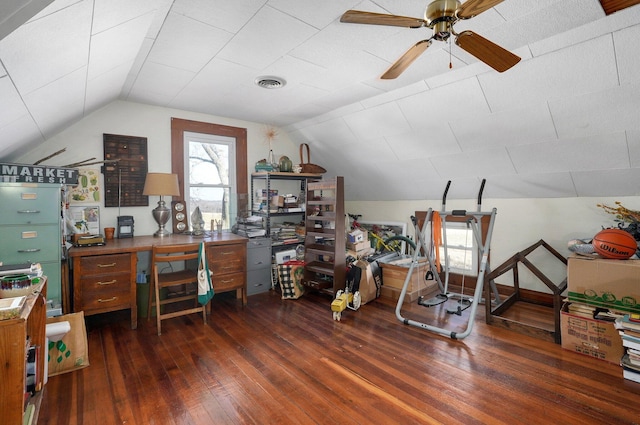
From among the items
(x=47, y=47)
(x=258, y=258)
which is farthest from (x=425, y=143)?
(x=47, y=47)

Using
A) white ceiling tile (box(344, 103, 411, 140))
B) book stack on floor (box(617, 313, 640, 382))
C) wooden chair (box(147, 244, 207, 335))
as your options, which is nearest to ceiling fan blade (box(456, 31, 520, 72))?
white ceiling tile (box(344, 103, 411, 140))

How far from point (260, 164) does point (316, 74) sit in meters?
1.77

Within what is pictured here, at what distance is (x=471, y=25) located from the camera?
2.05 metres

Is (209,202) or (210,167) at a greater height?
(210,167)

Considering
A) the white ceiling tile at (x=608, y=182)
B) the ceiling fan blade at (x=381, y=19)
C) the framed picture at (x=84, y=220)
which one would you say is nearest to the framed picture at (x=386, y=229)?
the white ceiling tile at (x=608, y=182)

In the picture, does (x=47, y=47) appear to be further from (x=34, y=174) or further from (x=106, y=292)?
(x=106, y=292)

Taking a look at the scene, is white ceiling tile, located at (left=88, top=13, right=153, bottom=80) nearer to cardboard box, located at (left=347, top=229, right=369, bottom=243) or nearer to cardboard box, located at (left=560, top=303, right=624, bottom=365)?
cardboard box, located at (left=347, top=229, right=369, bottom=243)

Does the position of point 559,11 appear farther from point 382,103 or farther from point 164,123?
point 164,123

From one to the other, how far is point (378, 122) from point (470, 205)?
152cm

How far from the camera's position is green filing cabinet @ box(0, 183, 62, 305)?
2307 mm

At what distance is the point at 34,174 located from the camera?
2.41m

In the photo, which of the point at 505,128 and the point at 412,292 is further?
the point at 412,292

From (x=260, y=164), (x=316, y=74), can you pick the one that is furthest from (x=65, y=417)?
(x=260, y=164)

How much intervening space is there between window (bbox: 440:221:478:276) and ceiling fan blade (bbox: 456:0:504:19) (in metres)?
2.86
